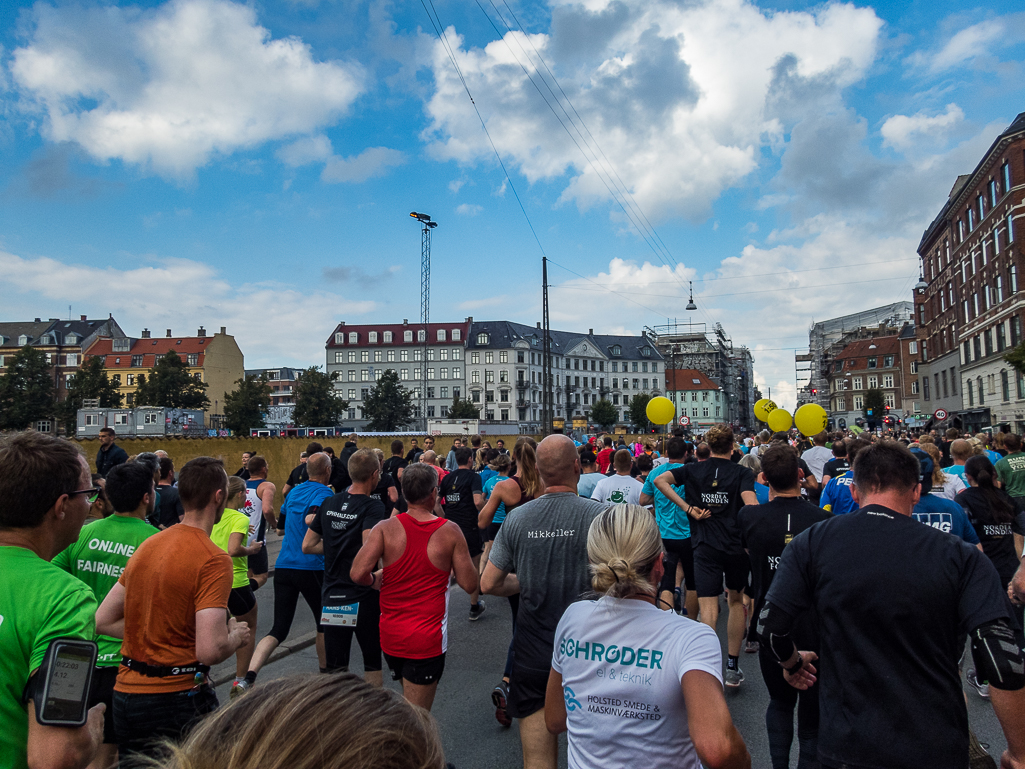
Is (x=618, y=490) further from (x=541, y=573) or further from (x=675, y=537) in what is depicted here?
(x=541, y=573)

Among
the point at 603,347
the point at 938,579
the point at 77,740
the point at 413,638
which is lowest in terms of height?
the point at 413,638

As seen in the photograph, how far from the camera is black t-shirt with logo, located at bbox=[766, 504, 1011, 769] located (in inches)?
90.7

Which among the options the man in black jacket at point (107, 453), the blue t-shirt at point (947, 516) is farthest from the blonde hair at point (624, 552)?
the man in black jacket at point (107, 453)

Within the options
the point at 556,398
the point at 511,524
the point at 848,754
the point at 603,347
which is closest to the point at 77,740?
the point at 511,524

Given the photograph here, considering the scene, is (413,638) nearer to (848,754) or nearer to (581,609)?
(581,609)

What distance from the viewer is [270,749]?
2.76 feet

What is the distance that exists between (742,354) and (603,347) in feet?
255

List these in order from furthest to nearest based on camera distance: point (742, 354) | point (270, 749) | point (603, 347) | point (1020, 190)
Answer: point (742, 354) → point (603, 347) → point (1020, 190) → point (270, 749)

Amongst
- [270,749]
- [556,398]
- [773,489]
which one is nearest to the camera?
[270,749]

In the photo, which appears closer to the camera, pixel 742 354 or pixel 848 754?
pixel 848 754

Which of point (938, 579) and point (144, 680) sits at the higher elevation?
point (938, 579)

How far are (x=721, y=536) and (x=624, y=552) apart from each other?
3882 millimetres

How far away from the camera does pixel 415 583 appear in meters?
4.10

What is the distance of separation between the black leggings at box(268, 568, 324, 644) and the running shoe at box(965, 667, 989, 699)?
5572 mm
